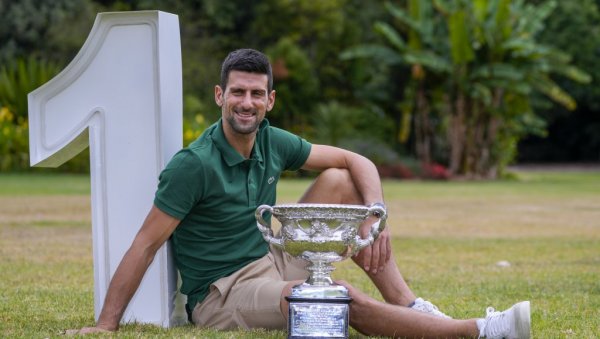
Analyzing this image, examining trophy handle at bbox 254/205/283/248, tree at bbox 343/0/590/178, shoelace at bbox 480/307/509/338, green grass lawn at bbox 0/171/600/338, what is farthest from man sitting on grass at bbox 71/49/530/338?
tree at bbox 343/0/590/178

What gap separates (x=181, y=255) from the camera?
4.77 meters

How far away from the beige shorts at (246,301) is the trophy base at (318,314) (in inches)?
14.1

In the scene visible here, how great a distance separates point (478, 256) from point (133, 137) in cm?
518

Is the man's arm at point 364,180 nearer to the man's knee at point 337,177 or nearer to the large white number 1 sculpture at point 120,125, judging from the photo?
the man's knee at point 337,177

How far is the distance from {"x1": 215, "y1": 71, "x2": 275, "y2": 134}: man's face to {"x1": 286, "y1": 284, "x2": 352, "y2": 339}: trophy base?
78cm

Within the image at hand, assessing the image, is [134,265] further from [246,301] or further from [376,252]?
[376,252]

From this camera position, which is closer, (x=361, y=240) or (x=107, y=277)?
(x=361, y=240)

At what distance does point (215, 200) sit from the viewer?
15.0ft

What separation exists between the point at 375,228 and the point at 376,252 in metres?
0.27

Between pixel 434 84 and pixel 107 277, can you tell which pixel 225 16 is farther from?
pixel 107 277

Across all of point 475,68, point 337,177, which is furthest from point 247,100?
point 475,68

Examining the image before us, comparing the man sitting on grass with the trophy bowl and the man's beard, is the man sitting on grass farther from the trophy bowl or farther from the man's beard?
the trophy bowl

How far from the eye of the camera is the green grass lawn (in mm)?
5332

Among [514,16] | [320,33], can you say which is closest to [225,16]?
[320,33]
